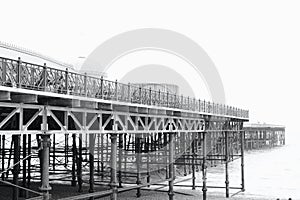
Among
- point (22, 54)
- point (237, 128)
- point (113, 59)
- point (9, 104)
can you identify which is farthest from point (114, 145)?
point (113, 59)

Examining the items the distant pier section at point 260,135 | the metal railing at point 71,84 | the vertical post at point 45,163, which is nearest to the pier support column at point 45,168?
the vertical post at point 45,163

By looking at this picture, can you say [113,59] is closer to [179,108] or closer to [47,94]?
[179,108]

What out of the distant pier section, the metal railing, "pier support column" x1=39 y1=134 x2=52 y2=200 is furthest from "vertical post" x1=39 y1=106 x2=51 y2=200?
the distant pier section

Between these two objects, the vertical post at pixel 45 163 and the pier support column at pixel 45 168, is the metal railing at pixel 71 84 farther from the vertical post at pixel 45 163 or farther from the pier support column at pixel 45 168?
the pier support column at pixel 45 168

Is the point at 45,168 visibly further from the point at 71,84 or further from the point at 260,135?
the point at 260,135

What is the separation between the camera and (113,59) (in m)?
51.8

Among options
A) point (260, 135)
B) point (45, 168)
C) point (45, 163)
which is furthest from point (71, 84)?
point (260, 135)

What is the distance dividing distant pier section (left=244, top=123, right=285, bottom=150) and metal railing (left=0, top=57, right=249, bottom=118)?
307 ft

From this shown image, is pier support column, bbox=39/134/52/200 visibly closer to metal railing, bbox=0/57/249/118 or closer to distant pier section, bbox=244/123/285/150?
metal railing, bbox=0/57/249/118

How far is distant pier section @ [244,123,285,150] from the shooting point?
385 feet

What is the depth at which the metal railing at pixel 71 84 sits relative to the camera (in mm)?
12141

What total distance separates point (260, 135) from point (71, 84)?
114793 mm

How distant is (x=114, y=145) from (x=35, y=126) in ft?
16.2

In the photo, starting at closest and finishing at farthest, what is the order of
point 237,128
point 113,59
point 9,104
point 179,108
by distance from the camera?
point 9,104
point 179,108
point 237,128
point 113,59
